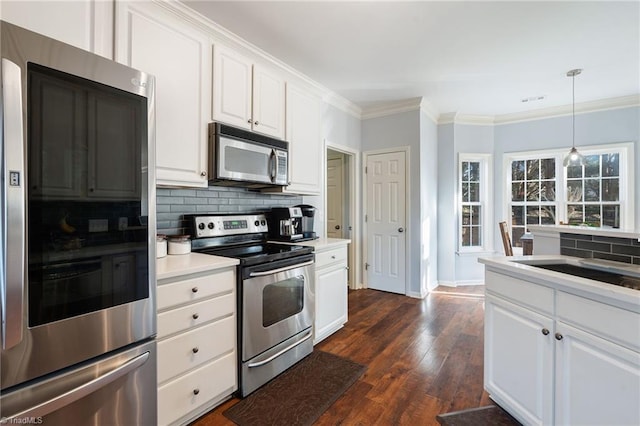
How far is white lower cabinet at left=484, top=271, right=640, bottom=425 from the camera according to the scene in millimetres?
1125

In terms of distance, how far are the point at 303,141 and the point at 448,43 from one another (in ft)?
5.14

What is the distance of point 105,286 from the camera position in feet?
3.88

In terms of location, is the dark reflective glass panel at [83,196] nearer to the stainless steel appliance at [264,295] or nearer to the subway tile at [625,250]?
the stainless steel appliance at [264,295]

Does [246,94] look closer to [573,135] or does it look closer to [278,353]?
[278,353]

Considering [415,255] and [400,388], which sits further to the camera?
[415,255]

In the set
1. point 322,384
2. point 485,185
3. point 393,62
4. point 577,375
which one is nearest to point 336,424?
point 322,384

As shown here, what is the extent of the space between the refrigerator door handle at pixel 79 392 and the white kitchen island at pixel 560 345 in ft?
6.18

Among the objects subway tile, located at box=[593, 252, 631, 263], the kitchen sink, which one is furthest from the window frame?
the kitchen sink

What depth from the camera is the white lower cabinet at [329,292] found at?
8.53ft

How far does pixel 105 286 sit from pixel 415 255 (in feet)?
11.7

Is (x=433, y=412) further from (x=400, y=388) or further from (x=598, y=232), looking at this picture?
(x=598, y=232)

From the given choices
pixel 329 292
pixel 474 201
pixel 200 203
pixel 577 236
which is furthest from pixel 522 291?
pixel 474 201

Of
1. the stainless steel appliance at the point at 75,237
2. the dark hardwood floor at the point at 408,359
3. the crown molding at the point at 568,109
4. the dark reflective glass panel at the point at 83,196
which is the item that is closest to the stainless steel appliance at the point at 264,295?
the dark hardwood floor at the point at 408,359

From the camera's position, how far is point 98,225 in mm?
1159
